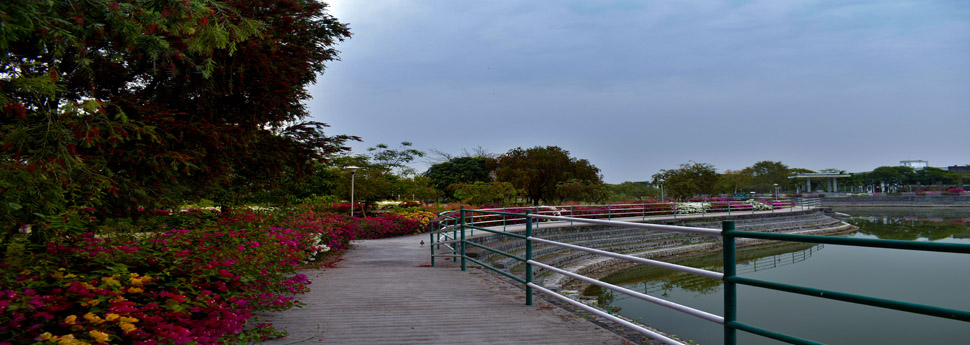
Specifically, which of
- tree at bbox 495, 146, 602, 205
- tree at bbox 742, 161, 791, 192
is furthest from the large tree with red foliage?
tree at bbox 742, 161, 791, 192

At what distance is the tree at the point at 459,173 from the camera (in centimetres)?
4466

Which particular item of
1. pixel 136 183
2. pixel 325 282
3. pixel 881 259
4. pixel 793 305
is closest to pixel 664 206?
pixel 881 259

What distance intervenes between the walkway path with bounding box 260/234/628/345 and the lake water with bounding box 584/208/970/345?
3.92 meters

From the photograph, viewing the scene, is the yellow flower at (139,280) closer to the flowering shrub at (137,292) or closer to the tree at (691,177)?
the flowering shrub at (137,292)

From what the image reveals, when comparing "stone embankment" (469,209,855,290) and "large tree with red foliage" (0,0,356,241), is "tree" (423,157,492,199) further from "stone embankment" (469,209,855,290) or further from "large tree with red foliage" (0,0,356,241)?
"large tree with red foliage" (0,0,356,241)

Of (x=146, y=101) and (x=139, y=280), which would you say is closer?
(x=139, y=280)

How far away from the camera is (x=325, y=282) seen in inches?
278

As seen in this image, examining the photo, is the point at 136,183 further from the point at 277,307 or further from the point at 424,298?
the point at 424,298

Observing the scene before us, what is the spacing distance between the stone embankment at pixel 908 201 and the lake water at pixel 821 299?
39647 mm

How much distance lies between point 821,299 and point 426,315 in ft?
34.2

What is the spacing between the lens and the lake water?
8023 millimetres

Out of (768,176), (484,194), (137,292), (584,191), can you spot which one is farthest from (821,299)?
(768,176)

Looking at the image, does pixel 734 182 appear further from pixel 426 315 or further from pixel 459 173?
pixel 426 315

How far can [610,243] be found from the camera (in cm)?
1828
